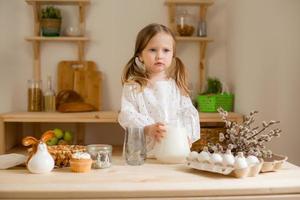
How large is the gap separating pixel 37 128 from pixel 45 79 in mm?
391

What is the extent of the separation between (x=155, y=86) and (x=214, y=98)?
4.09 feet

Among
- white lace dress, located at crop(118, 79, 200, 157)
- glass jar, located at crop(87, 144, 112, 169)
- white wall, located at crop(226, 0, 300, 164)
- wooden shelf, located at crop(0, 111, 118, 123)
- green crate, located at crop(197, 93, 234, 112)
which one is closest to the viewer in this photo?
glass jar, located at crop(87, 144, 112, 169)

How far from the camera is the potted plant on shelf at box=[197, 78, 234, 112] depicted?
3057 mm

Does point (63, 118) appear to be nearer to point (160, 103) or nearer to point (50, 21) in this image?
point (50, 21)

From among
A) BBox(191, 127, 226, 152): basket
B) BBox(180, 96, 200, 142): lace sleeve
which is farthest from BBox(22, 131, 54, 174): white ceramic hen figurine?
BBox(191, 127, 226, 152): basket

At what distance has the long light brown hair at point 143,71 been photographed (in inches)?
70.3

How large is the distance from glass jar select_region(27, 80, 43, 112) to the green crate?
1.20 m

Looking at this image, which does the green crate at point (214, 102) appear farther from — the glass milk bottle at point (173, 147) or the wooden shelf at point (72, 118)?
the glass milk bottle at point (173, 147)

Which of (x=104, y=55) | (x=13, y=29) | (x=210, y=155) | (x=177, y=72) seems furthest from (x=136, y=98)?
(x=13, y=29)

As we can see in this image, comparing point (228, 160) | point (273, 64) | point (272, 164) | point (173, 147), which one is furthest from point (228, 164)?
point (273, 64)

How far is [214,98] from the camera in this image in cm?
306

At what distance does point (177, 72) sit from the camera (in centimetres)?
192

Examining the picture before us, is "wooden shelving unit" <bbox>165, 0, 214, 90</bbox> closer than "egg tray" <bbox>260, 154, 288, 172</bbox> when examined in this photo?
No

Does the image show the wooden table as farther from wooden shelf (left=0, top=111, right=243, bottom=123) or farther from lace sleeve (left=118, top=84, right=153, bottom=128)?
lace sleeve (left=118, top=84, right=153, bottom=128)
